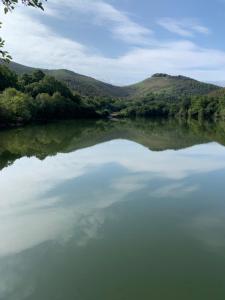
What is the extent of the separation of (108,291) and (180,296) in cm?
180

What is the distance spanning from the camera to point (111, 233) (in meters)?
14.9

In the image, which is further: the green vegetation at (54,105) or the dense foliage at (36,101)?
the green vegetation at (54,105)

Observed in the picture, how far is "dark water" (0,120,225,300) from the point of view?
1092cm

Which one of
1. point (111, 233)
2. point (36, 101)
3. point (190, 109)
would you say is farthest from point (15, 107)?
point (190, 109)

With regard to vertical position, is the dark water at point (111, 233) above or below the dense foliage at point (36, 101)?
below

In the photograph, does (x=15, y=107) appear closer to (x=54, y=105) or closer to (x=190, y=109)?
(x=54, y=105)

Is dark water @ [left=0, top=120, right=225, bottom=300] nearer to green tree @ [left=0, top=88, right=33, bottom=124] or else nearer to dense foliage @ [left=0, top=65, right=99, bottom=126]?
green tree @ [left=0, top=88, right=33, bottom=124]

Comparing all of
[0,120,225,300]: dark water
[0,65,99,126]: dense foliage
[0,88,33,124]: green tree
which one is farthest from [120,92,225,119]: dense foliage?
[0,120,225,300]: dark water

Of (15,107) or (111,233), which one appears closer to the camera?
(111,233)

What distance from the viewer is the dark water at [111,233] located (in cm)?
1092

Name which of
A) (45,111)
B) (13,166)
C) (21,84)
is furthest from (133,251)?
(21,84)

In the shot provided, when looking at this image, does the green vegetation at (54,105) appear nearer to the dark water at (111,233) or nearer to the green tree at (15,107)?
the green tree at (15,107)

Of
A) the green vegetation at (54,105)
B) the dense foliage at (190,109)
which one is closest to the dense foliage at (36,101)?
the green vegetation at (54,105)

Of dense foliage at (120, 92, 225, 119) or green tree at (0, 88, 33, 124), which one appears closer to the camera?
green tree at (0, 88, 33, 124)
